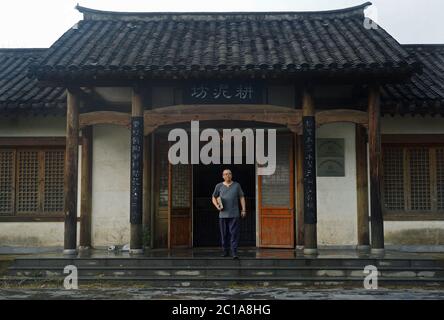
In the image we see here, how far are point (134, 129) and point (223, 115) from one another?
158 cm

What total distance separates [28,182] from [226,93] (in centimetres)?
495

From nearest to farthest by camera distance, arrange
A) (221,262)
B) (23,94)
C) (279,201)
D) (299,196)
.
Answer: (221,262), (299,196), (23,94), (279,201)

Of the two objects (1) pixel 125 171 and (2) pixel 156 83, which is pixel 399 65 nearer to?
(2) pixel 156 83

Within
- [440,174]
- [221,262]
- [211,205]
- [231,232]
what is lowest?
[221,262]

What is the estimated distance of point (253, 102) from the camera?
969cm

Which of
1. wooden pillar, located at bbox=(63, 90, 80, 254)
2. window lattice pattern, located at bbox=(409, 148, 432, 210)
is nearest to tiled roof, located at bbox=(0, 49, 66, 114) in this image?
wooden pillar, located at bbox=(63, 90, 80, 254)

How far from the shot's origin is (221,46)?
10594 mm

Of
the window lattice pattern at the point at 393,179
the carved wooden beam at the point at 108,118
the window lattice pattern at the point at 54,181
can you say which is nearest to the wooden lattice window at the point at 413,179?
the window lattice pattern at the point at 393,179

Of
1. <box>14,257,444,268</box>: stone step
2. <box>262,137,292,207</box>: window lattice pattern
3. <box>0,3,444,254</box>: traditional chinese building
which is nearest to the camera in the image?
<box>14,257,444,268</box>: stone step

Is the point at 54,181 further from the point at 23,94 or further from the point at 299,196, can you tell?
the point at 299,196

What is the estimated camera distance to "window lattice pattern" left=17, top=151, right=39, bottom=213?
11609 millimetres

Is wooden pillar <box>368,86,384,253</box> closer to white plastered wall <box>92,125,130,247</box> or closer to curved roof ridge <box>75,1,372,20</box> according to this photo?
curved roof ridge <box>75,1,372,20</box>

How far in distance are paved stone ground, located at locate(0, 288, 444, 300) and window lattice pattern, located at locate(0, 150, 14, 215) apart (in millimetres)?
3611

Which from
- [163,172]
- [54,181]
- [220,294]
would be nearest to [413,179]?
[163,172]
